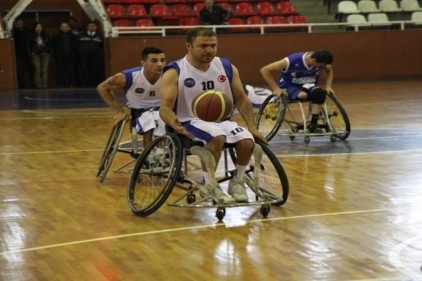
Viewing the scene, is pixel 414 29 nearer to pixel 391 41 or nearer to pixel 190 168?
pixel 391 41

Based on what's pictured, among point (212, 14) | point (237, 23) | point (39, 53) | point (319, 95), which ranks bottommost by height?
point (319, 95)

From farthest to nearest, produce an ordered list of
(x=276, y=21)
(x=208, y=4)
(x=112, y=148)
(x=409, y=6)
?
(x=409, y=6) → (x=276, y=21) → (x=208, y=4) → (x=112, y=148)

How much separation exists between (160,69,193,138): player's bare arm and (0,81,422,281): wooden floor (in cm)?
70

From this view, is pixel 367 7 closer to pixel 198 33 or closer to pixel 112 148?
pixel 112 148

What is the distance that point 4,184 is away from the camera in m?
Result: 7.90

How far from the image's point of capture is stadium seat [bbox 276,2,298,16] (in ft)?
71.6

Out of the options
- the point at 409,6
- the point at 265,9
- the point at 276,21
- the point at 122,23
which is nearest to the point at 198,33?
the point at 122,23

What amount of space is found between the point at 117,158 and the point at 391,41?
45.6 ft

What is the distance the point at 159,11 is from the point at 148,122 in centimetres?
1306

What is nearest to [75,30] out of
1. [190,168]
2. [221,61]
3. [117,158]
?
[117,158]

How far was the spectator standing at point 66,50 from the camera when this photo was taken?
19453 mm

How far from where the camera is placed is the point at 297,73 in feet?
34.2

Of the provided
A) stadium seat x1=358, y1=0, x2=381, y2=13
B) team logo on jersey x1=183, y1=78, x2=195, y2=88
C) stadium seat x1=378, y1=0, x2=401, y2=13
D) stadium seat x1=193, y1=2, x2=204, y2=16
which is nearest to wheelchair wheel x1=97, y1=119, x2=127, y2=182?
team logo on jersey x1=183, y1=78, x2=195, y2=88

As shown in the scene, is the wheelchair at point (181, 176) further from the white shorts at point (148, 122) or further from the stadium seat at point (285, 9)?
the stadium seat at point (285, 9)
